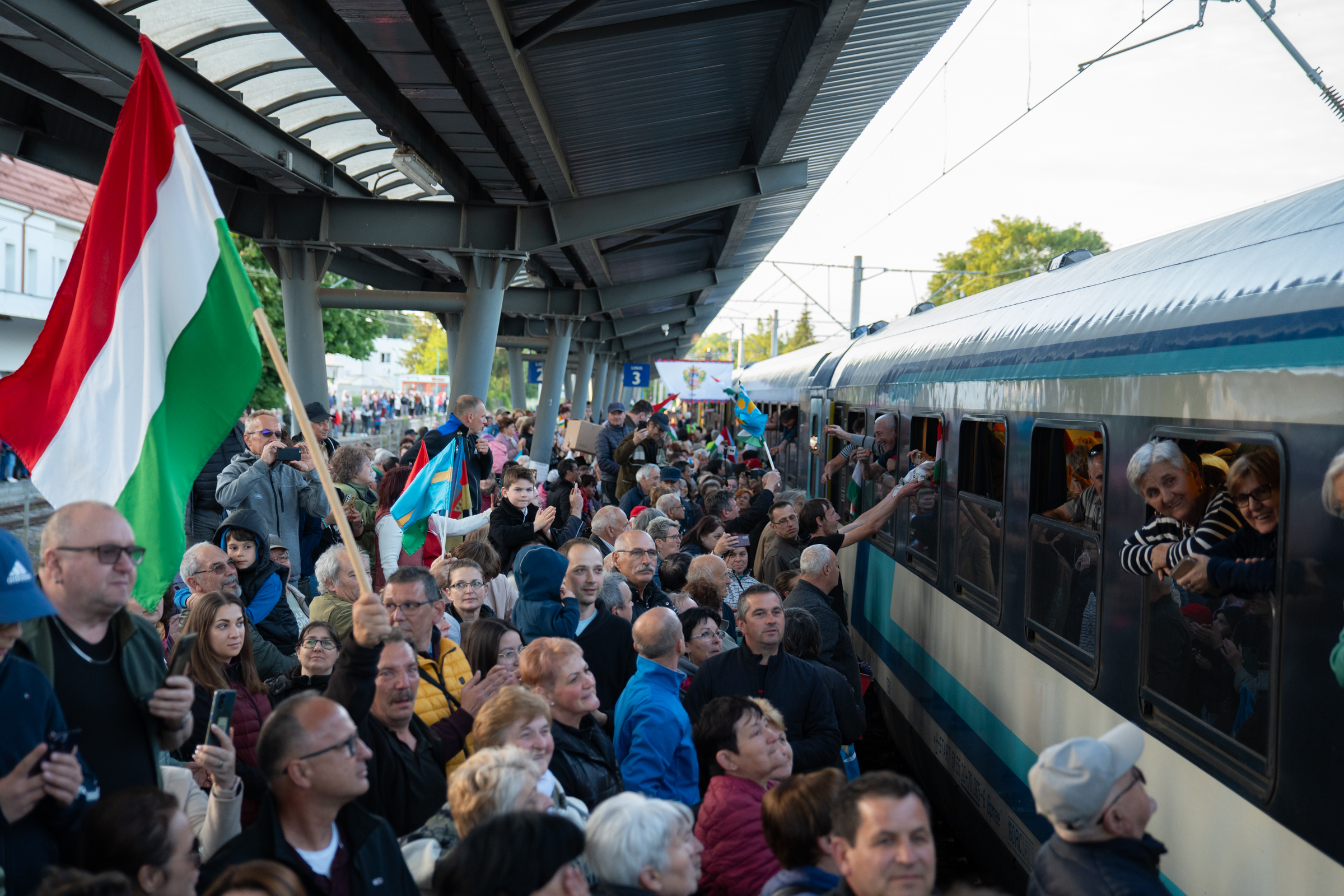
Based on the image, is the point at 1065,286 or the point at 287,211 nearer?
the point at 1065,286

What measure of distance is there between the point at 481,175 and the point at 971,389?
7947mm

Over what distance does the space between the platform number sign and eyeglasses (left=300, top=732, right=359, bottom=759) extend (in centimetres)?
2811

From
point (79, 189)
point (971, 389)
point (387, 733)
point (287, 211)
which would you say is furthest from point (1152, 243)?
point (79, 189)

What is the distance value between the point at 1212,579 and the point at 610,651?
120 inches

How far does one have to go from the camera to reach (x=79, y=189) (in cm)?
3353

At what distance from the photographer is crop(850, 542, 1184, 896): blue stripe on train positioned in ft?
18.3

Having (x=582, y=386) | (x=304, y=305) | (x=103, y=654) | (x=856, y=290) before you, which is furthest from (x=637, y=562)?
(x=582, y=386)

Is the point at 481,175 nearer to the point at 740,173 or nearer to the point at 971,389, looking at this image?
the point at 740,173

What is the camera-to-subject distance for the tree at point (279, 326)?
A: 2947 centimetres

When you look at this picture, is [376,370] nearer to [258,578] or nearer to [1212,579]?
[258,578]

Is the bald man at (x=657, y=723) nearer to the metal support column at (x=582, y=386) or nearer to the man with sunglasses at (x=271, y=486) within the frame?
the man with sunglasses at (x=271, y=486)

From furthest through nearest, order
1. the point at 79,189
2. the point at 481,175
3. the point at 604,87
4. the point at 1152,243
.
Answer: the point at 79,189
the point at 481,175
the point at 604,87
the point at 1152,243

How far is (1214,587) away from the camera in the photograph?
3.76 meters

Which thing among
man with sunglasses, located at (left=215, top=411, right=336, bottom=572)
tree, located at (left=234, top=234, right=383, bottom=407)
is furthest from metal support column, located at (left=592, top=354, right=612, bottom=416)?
man with sunglasses, located at (left=215, top=411, right=336, bottom=572)
